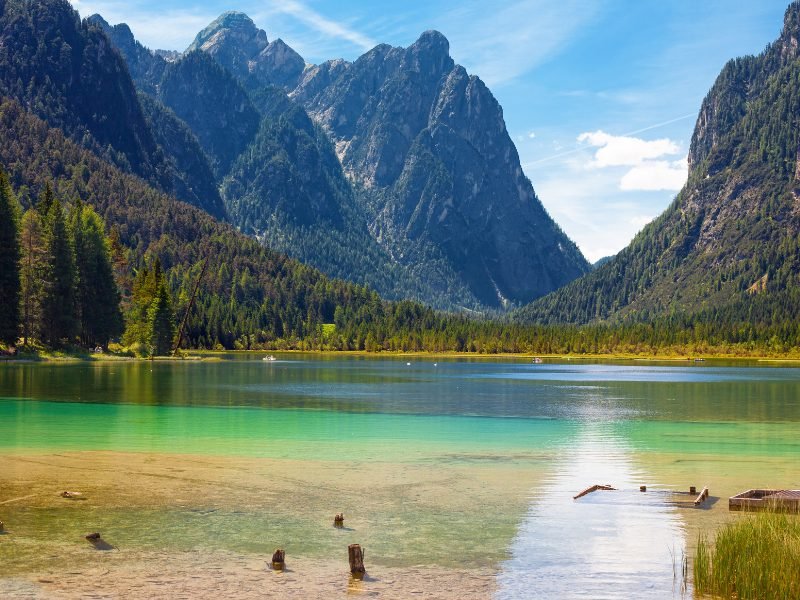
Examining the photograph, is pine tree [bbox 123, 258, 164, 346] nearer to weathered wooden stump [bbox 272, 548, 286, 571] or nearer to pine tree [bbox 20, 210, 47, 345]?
pine tree [bbox 20, 210, 47, 345]

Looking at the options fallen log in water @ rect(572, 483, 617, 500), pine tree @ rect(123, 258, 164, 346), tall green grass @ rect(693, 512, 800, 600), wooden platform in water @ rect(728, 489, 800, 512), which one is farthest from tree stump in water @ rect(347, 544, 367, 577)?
pine tree @ rect(123, 258, 164, 346)

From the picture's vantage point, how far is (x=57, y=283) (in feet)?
505

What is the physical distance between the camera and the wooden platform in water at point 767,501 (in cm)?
3289

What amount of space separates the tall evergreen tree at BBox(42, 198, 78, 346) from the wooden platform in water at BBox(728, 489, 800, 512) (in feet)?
448

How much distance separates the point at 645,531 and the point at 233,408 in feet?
180

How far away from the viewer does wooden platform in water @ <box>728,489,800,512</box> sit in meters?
32.9

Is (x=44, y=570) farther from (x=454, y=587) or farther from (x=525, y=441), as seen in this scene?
(x=525, y=441)

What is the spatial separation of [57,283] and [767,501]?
140 m

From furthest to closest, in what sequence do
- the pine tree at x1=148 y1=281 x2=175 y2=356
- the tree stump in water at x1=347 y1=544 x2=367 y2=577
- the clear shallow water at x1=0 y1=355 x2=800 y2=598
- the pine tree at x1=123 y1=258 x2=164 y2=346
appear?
the pine tree at x1=123 y1=258 x2=164 y2=346 < the pine tree at x1=148 y1=281 x2=175 y2=356 < the clear shallow water at x1=0 y1=355 x2=800 y2=598 < the tree stump in water at x1=347 y1=544 x2=367 y2=577

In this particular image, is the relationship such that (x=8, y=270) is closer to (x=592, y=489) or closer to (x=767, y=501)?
(x=592, y=489)

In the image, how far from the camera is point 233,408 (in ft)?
268

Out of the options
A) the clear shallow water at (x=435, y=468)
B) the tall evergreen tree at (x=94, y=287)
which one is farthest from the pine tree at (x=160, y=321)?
the clear shallow water at (x=435, y=468)

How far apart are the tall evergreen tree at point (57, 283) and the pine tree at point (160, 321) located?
29.8m

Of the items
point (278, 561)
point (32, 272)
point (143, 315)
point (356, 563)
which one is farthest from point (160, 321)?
point (356, 563)
